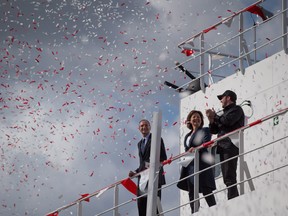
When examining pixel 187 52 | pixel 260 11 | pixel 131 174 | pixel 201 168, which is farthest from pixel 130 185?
pixel 187 52

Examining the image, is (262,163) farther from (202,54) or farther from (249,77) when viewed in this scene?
(202,54)

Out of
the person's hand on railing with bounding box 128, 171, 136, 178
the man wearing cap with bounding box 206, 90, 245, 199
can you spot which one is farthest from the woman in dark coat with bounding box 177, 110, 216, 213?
the person's hand on railing with bounding box 128, 171, 136, 178

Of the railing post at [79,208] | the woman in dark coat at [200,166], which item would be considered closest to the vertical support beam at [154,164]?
the woman in dark coat at [200,166]

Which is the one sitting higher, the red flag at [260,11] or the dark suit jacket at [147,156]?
the red flag at [260,11]

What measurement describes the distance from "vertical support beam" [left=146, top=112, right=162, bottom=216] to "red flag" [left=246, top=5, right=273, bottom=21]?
4817 mm

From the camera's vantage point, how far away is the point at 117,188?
13258mm

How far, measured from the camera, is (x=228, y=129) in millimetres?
12094

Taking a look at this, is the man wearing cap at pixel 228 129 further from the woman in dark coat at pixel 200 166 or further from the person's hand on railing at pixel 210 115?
the woman in dark coat at pixel 200 166

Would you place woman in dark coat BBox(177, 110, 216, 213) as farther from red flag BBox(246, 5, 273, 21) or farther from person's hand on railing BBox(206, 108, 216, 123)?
red flag BBox(246, 5, 273, 21)

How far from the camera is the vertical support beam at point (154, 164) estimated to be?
11617 millimetres

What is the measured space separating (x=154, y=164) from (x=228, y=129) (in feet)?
3.62

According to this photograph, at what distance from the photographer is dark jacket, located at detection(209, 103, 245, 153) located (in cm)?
1193

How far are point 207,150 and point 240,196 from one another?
1.20 metres

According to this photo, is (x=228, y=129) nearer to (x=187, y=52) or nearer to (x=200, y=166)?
(x=200, y=166)
